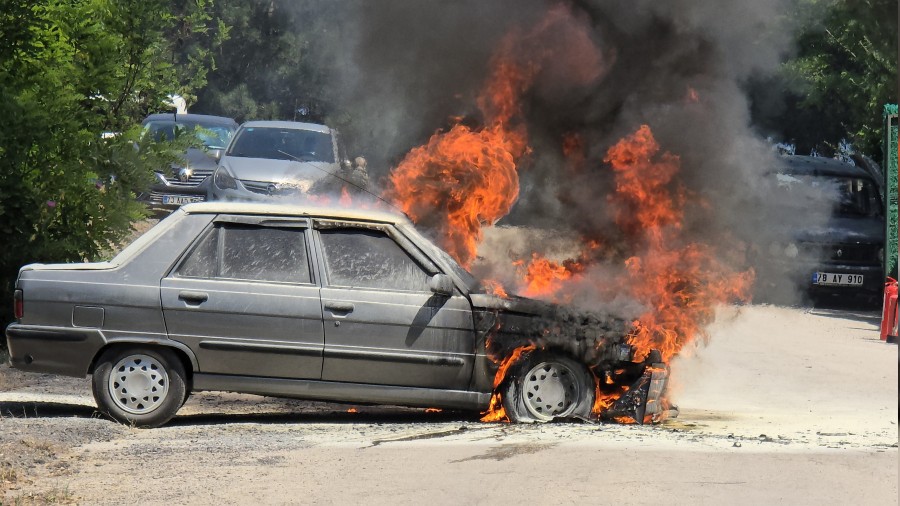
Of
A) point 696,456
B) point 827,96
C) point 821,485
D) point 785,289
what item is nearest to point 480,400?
point 696,456

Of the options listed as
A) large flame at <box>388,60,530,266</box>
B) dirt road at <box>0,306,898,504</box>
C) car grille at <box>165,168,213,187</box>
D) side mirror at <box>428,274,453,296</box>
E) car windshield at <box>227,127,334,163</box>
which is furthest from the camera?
car grille at <box>165,168,213,187</box>

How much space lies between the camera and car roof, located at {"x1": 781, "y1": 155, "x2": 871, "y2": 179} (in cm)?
2100

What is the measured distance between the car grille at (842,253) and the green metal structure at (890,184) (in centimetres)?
37

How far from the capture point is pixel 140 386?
8.77m

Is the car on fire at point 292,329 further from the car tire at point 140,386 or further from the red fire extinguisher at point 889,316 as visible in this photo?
the red fire extinguisher at point 889,316

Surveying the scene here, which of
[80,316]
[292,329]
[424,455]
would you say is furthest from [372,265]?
[80,316]

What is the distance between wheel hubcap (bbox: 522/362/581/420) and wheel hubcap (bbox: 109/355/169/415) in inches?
96.1

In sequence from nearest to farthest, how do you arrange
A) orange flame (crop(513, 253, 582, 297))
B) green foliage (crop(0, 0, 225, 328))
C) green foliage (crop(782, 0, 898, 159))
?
orange flame (crop(513, 253, 582, 297))
green foliage (crop(0, 0, 225, 328))
green foliage (crop(782, 0, 898, 159))

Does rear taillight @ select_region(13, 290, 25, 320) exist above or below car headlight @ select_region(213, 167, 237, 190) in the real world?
below

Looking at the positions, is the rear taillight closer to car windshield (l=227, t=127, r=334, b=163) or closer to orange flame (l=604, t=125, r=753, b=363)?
orange flame (l=604, t=125, r=753, b=363)

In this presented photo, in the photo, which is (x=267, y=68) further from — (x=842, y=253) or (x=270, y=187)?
(x=842, y=253)

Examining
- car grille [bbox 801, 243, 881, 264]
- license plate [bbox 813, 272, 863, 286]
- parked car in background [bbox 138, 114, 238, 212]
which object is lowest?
license plate [bbox 813, 272, 863, 286]

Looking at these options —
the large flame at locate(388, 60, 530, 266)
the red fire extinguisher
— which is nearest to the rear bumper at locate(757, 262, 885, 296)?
the red fire extinguisher

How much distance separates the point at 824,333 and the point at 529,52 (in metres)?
7.06
